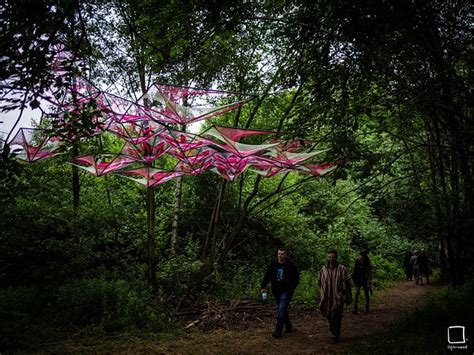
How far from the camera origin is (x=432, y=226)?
30.3 feet

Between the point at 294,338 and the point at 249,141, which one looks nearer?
the point at 294,338

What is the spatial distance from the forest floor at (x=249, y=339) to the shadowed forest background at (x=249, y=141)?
0.67 m

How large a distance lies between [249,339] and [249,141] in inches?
218

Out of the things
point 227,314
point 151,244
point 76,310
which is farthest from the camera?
point 151,244

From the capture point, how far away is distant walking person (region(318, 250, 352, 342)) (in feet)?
20.6

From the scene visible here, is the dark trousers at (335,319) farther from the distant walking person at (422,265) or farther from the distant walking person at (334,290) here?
the distant walking person at (422,265)

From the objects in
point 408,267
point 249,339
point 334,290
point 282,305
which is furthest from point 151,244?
point 408,267

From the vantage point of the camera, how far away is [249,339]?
267 inches

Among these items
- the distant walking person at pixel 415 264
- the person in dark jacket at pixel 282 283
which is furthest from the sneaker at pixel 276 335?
the distant walking person at pixel 415 264

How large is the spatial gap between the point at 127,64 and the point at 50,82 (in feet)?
23.1

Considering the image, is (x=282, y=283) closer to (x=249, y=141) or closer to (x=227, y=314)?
(x=227, y=314)

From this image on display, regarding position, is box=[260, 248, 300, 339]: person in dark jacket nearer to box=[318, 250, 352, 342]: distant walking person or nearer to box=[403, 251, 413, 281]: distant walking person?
box=[318, 250, 352, 342]: distant walking person

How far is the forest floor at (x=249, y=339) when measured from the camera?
6.09m

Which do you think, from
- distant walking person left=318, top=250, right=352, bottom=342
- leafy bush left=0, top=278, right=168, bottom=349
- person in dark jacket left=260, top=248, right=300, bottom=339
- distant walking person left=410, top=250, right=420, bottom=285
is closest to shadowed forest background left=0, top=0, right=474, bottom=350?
leafy bush left=0, top=278, right=168, bottom=349
